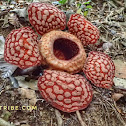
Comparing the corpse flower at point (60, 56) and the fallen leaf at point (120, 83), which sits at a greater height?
the corpse flower at point (60, 56)

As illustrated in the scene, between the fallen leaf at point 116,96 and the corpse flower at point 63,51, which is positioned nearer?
the corpse flower at point 63,51

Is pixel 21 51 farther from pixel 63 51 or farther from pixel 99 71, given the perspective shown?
pixel 99 71

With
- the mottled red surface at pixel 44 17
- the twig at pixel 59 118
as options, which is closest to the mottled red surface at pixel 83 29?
the mottled red surface at pixel 44 17

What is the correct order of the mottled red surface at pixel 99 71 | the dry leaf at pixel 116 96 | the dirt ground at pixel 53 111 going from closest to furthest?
the dirt ground at pixel 53 111
the mottled red surface at pixel 99 71
the dry leaf at pixel 116 96

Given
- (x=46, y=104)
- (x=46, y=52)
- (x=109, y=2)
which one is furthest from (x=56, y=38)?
(x=109, y=2)

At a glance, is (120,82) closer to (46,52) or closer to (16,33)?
(46,52)

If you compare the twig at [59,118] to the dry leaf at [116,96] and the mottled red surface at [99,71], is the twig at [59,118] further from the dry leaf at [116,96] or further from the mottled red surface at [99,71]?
the dry leaf at [116,96]
